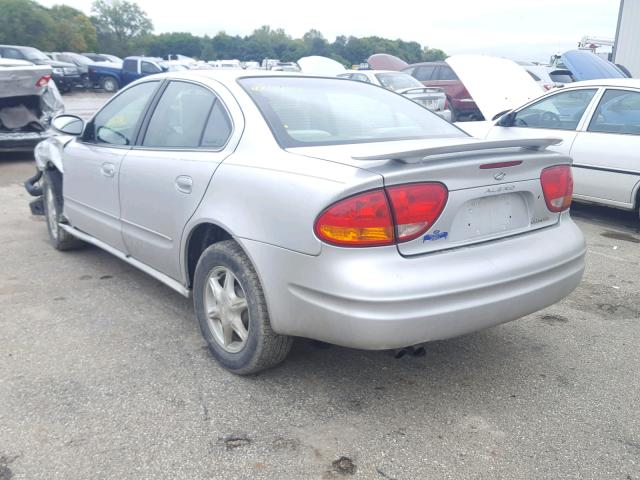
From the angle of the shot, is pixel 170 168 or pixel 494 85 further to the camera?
pixel 494 85

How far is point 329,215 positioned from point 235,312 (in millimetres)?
857

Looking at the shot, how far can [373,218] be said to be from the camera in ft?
8.21

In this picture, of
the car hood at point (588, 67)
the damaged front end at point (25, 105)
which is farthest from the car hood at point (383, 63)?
the damaged front end at point (25, 105)

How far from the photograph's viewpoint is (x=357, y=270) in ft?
8.13

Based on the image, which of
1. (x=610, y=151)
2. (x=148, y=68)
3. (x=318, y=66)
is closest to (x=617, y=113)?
(x=610, y=151)

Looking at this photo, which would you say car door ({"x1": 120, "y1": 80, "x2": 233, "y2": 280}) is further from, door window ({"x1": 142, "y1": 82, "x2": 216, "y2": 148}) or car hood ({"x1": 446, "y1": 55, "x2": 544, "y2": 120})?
car hood ({"x1": 446, "y1": 55, "x2": 544, "y2": 120})

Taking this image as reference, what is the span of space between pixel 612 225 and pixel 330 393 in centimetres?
472

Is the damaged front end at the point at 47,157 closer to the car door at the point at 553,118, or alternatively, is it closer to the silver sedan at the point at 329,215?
the silver sedan at the point at 329,215

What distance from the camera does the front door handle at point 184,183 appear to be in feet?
10.7

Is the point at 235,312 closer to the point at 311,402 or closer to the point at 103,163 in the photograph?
the point at 311,402

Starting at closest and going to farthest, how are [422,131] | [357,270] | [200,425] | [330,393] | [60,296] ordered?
[357,270] < [200,425] < [330,393] < [422,131] < [60,296]

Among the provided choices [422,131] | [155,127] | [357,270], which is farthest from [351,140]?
[155,127]

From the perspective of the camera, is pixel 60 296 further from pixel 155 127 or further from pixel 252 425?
pixel 252 425

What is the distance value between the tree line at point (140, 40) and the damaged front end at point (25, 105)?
40.4 metres
